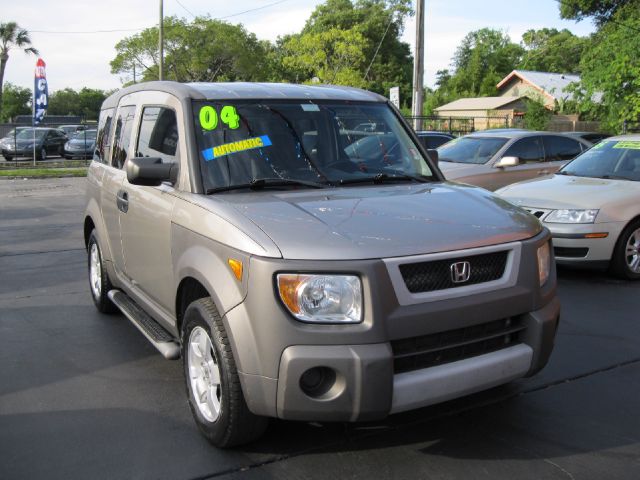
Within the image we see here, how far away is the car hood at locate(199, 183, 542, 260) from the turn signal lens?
0.62ft

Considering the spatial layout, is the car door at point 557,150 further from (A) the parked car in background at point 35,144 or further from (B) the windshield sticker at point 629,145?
(A) the parked car in background at point 35,144

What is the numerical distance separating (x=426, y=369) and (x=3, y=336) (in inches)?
155

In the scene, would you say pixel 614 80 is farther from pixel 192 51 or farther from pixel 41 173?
pixel 192 51

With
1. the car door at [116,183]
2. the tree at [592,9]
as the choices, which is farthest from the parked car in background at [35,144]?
the tree at [592,9]

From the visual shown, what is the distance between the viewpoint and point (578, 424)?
3.72 meters

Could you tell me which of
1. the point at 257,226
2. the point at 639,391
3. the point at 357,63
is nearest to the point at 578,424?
the point at 639,391

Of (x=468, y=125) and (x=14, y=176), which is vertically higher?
(x=468, y=125)

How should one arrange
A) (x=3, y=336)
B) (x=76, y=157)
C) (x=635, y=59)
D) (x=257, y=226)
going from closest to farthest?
(x=257, y=226) → (x=3, y=336) → (x=635, y=59) → (x=76, y=157)

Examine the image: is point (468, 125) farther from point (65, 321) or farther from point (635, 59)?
point (65, 321)

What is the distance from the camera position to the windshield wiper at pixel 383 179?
4.08 metres

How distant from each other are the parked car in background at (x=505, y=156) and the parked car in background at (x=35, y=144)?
862 inches

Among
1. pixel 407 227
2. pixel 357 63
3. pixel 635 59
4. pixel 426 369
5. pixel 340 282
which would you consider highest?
pixel 357 63

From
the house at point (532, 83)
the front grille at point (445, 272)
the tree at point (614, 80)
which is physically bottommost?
the front grille at point (445, 272)

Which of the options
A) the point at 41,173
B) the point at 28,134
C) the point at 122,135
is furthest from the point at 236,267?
A: the point at 28,134
